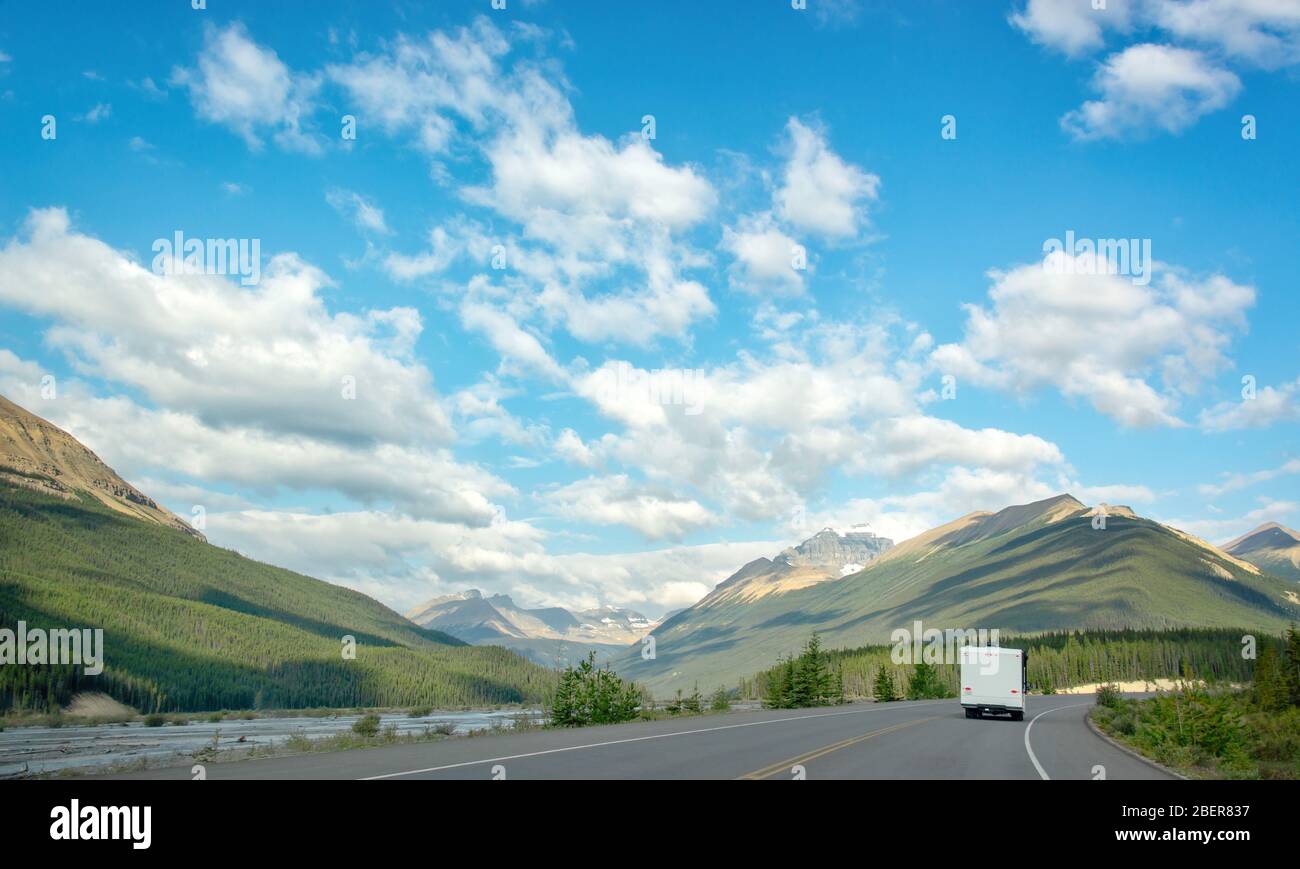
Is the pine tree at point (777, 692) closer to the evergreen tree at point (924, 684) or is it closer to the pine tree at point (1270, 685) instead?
the pine tree at point (1270, 685)

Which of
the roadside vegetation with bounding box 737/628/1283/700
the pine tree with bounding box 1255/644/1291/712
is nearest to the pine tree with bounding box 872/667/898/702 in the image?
the pine tree with bounding box 1255/644/1291/712

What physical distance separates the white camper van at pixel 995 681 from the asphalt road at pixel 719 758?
36.7 feet

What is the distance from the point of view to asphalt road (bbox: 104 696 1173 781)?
1559 cm

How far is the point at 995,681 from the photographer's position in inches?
1633

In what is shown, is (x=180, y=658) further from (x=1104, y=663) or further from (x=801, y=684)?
(x=1104, y=663)

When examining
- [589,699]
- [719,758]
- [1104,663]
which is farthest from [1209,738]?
[1104,663]

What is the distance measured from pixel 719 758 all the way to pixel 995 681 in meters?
27.9

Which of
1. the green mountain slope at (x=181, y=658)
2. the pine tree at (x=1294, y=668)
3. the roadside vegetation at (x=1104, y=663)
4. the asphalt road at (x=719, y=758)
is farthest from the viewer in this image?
the roadside vegetation at (x=1104, y=663)

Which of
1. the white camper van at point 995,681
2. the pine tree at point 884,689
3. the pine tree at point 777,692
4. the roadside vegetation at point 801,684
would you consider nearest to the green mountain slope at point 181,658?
the pine tree at point 777,692

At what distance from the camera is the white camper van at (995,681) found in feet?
136
